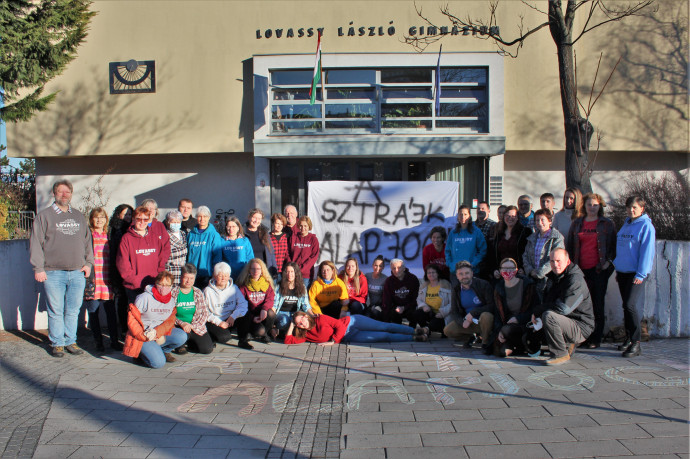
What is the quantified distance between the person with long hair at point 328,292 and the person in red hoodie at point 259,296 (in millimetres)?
677

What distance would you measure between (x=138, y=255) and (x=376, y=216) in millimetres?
4042

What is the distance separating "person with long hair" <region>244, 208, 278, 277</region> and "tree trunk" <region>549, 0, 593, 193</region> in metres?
5.34

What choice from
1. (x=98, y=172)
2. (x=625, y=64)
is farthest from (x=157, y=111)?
(x=625, y=64)

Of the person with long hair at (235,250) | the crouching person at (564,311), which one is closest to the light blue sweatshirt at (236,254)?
the person with long hair at (235,250)

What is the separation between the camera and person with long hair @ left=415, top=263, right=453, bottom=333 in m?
7.34

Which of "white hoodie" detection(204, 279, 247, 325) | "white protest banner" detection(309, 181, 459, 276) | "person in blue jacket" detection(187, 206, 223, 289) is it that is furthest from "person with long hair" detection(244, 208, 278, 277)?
"white protest banner" detection(309, 181, 459, 276)

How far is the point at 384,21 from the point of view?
14352 mm

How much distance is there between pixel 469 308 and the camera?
23.1 ft

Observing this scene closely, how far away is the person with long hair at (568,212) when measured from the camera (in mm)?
6789

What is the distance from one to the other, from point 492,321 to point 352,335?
72.1 inches

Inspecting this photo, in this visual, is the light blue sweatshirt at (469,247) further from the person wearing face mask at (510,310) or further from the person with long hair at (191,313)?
the person with long hair at (191,313)

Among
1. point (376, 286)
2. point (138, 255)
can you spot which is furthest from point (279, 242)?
point (138, 255)

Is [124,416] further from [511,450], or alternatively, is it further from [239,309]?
[511,450]

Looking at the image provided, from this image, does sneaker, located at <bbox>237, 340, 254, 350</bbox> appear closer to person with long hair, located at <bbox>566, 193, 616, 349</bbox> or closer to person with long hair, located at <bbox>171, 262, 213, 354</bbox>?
person with long hair, located at <bbox>171, 262, 213, 354</bbox>
